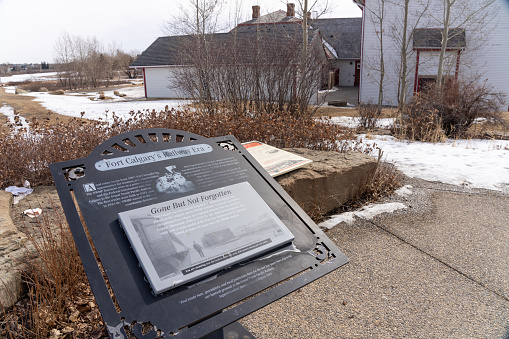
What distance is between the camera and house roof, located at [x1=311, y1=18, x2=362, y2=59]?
117 feet

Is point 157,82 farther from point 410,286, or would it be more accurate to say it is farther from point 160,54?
point 410,286

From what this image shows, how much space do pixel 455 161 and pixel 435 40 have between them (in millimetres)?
19893

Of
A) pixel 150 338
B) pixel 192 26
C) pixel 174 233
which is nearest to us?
pixel 150 338

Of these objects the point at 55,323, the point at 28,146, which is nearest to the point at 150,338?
the point at 55,323

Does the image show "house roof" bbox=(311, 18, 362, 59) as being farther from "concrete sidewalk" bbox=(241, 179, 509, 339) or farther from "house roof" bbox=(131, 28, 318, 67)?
"concrete sidewalk" bbox=(241, 179, 509, 339)

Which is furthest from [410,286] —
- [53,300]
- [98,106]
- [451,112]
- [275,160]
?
[98,106]

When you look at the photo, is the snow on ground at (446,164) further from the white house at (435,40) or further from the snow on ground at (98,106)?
the white house at (435,40)

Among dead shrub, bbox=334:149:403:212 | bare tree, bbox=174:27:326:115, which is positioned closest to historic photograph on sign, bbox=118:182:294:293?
dead shrub, bbox=334:149:403:212

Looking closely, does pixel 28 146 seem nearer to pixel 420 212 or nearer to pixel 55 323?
pixel 55 323

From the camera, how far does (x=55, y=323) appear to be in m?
2.64

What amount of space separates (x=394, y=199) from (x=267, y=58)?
6.90m

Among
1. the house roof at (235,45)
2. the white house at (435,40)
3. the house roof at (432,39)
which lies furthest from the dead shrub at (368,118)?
the house roof at (432,39)

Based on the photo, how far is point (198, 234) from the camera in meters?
2.02

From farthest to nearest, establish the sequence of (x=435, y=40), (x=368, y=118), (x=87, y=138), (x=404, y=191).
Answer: (x=435, y=40) < (x=368, y=118) < (x=87, y=138) < (x=404, y=191)
